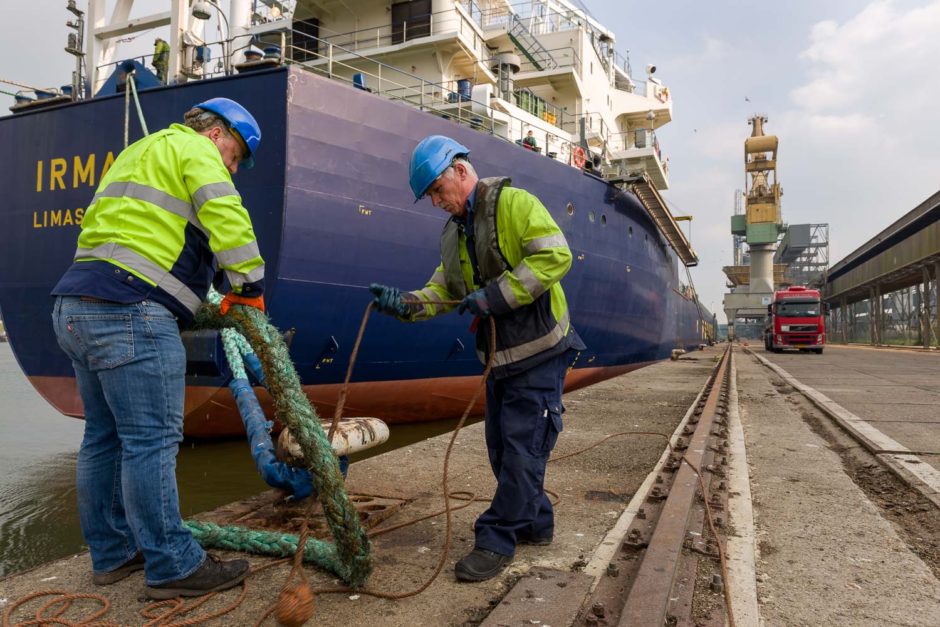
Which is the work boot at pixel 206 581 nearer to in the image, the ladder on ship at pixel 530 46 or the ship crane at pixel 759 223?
the ladder on ship at pixel 530 46

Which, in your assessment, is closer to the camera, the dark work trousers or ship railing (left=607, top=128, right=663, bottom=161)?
the dark work trousers

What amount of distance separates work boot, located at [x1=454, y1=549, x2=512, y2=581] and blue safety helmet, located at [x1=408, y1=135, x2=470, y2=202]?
131 cm

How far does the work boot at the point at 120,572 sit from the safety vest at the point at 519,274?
144 centimetres

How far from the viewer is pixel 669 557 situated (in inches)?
Result: 74.8

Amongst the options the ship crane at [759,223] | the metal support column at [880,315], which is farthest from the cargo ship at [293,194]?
the ship crane at [759,223]

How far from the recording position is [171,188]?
187 centimetres

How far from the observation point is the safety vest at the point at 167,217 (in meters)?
1.83

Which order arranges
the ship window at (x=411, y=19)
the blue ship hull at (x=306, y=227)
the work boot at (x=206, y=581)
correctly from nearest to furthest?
the work boot at (x=206, y=581) → the blue ship hull at (x=306, y=227) → the ship window at (x=411, y=19)

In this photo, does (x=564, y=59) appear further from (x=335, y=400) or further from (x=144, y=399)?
(x=144, y=399)

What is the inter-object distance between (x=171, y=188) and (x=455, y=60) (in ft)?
30.2

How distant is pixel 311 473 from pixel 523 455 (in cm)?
74

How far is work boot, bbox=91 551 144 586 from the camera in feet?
6.34

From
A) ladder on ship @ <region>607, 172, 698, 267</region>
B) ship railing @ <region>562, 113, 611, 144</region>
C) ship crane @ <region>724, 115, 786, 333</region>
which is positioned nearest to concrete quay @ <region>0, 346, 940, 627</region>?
ladder on ship @ <region>607, 172, 698, 267</region>

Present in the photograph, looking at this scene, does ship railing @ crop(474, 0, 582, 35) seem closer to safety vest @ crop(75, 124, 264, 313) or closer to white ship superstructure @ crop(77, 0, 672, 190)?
white ship superstructure @ crop(77, 0, 672, 190)
